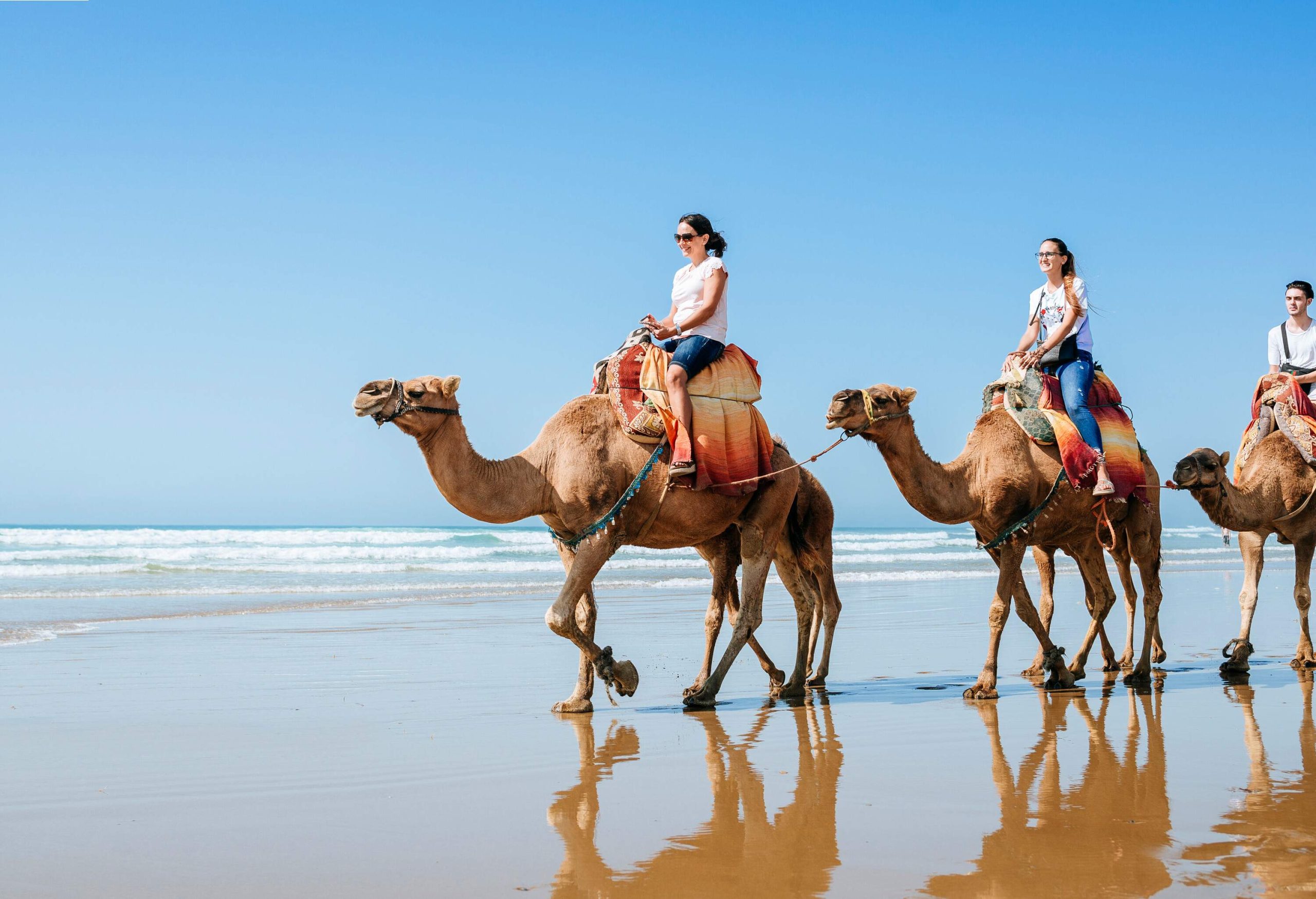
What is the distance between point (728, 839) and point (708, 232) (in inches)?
194

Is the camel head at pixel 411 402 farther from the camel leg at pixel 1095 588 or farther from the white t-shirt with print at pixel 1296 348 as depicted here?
the white t-shirt with print at pixel 1296 348

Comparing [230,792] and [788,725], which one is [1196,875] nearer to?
[788,725]

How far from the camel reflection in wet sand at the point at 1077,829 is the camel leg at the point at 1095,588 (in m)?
3.17

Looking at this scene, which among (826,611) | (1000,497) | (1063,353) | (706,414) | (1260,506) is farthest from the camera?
(1260,506)

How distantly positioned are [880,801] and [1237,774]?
1.82 meters

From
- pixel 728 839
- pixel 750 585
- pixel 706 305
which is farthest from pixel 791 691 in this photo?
pixel 728 839

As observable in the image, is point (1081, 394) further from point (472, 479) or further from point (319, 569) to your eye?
point (319, 569)

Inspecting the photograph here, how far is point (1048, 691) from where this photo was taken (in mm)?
8781

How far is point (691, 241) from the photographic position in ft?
27.8

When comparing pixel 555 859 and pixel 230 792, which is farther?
pixel 230 792

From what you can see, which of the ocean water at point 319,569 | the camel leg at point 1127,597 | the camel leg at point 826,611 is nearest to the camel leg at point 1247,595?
the camel leg at point 1127,597

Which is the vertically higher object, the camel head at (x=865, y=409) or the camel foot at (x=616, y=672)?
the camel head at (x=865, y=409)

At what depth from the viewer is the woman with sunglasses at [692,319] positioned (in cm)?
805

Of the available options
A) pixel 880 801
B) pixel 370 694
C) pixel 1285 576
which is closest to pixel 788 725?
pixel 880 801
